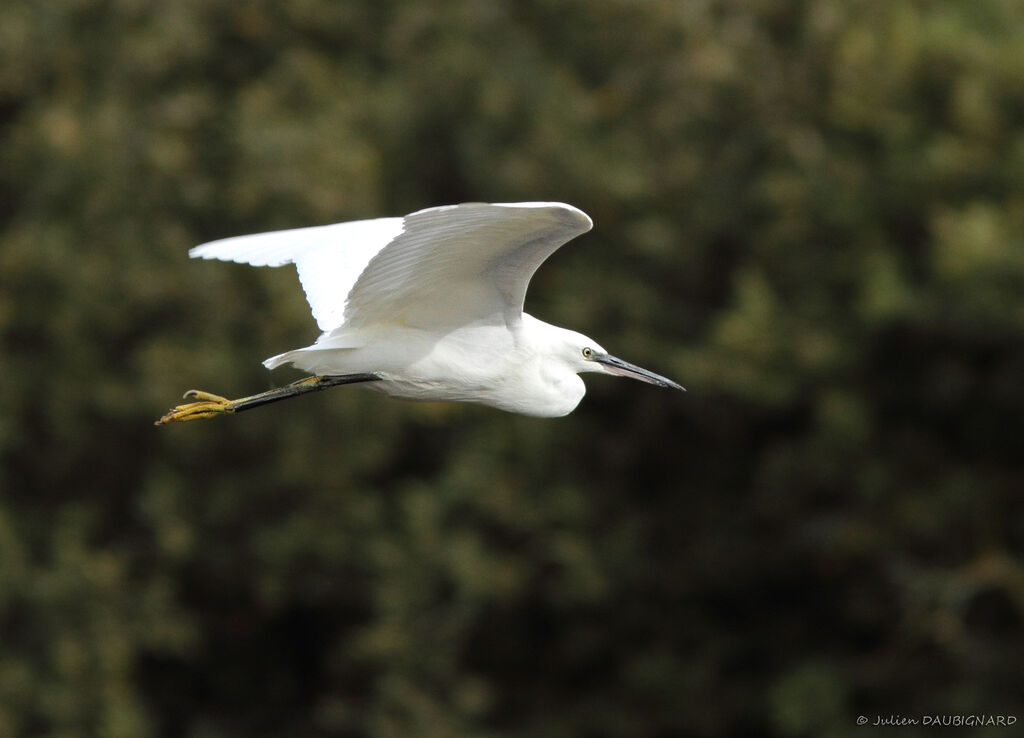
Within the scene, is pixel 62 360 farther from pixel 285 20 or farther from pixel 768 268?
pixel 768 268

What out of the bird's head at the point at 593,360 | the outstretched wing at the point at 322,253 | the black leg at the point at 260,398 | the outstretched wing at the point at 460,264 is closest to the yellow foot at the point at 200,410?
the black leg at the point at 260,398

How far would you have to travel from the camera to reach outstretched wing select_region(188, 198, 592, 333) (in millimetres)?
4305

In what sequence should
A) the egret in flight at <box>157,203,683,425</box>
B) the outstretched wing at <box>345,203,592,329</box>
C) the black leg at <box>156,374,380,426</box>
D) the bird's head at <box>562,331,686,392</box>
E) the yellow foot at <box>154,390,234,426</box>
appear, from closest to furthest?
the outstretched wing at <box>345,203,592,329</box> → the egret in flight at <box>157,203,683,425</box> → the black leg at <box>156,374,380,426</box> → the bird's head at <box>562,331,686,392</box> → the yellow foot at <box>154,390,234,426</box>

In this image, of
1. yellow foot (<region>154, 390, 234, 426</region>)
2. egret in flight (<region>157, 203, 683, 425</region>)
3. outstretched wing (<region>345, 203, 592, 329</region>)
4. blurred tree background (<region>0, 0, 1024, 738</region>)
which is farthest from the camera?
blurred tree background (<region>0, 0, 1024, 738</region>)

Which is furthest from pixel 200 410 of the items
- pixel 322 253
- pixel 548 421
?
pixel 548 421

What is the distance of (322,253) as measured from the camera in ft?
18.2

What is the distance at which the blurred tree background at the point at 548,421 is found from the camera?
35.9 feet

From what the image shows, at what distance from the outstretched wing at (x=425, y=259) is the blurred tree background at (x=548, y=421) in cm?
562

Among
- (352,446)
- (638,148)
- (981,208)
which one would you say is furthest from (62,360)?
(981,208)

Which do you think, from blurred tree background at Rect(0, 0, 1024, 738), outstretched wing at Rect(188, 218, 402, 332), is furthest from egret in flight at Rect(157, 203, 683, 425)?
blurred tree background at Rect(0, 0, 1024, 738)

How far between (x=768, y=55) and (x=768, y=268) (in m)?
1.97

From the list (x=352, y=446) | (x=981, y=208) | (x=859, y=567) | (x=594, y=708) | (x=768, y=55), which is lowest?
(x=594, y=708)

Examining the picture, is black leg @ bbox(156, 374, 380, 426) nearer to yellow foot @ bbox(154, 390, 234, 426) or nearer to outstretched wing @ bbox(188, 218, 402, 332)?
yellow foot @ bbox(154, 390, 234, 426)

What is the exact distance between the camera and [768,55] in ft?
40.8
